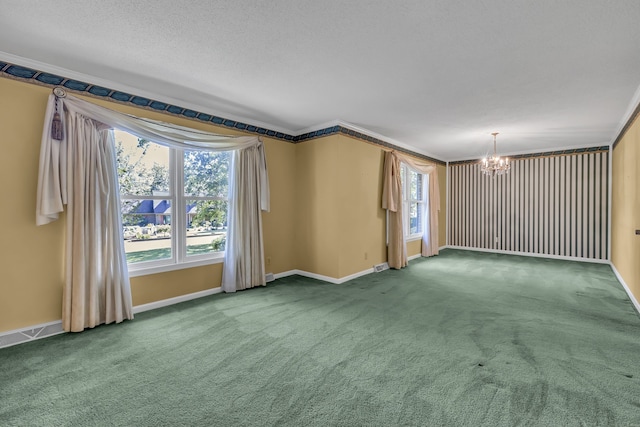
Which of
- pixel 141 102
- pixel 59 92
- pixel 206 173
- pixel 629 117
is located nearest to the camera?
pixel 59 92

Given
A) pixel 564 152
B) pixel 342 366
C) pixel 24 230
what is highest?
pixel 564 152

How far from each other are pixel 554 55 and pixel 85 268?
4.80 m

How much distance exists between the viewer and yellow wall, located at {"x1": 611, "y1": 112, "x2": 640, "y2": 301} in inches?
138

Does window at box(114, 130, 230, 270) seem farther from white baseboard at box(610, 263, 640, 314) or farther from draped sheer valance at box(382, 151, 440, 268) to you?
white baseboard at box(610, 263, 640, 314)

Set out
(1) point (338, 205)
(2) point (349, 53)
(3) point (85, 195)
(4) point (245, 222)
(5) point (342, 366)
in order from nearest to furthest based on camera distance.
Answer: (5) point (342, 366) < (2) point (349, 53) < (3) point (85, 195) < (4) point (245, 222) < (1) point (338, 205)

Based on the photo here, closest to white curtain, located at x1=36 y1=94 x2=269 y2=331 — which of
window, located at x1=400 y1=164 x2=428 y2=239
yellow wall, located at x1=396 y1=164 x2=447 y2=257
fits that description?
window, located at x1=400 y1=164 x2=428 y2=239

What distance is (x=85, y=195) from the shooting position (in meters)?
2.85

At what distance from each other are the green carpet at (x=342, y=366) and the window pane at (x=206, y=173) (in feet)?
4.96

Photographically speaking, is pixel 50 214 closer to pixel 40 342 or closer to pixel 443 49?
pixel 40 342

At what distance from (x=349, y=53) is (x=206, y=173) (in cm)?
257

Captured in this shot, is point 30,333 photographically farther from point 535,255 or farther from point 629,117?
point 535,255

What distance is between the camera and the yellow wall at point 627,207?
138 inches

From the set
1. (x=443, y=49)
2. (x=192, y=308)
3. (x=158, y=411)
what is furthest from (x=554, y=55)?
(x=192, y=308)

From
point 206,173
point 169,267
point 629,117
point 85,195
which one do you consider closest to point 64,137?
point 85,195
